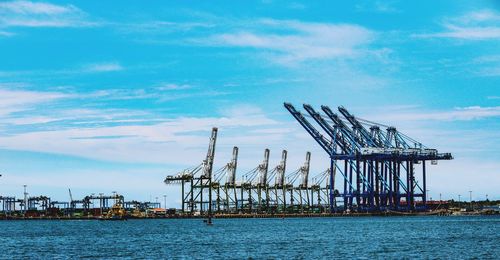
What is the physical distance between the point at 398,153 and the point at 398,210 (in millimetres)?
20285

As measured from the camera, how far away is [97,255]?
210ft

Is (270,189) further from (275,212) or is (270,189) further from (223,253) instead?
(223,253)

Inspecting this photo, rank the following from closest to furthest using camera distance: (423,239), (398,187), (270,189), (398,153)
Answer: (423,239) < (398,153) < (398,187) < (270,189)

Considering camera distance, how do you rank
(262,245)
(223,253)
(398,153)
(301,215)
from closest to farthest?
1. (223,253)
2. (262,245)
3. (398,153)
4. (301,215)

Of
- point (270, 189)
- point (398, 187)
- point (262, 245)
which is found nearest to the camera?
point (262, 245)

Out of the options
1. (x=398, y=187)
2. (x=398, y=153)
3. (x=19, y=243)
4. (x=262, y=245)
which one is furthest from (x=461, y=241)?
(x=398, y=187)

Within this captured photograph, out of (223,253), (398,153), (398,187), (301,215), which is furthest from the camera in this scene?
(301,215)

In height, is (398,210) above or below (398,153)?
below

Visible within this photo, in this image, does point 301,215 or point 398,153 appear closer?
point 398,153

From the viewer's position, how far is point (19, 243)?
273 feet

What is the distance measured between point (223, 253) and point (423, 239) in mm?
23870

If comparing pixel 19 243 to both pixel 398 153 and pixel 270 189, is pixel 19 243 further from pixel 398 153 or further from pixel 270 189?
pixel 270 189

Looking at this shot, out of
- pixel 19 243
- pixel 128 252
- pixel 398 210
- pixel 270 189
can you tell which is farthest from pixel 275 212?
pixel 128 252

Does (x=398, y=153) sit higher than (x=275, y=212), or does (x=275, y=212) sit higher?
(x=398, y=153)
